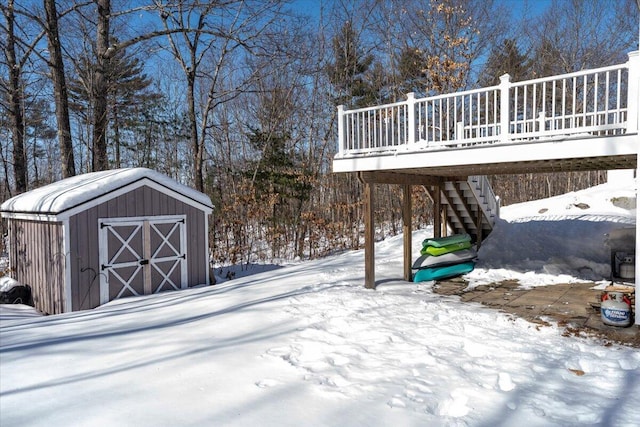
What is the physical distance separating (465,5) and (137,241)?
1463 centimetres

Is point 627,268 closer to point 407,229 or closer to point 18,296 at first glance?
point 407,229

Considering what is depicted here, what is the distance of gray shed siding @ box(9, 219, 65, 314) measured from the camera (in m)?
7.22

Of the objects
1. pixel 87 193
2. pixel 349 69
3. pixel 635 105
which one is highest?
pixel 349 69

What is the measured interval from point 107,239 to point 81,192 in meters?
0.95

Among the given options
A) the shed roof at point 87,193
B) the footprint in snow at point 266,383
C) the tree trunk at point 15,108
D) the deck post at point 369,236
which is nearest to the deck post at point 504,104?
the deck post at point 369,236

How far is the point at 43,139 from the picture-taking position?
76.5 ft

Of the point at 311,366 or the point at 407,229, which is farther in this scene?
the point at 407,229

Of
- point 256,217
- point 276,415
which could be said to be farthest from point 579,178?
point 276,415

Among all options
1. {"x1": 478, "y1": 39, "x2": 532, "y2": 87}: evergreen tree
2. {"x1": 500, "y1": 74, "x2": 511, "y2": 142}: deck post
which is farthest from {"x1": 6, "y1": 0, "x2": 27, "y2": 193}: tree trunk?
{"x1": 478, "y1": 39, "x2": 532, "y2": 87}: evergreen tree

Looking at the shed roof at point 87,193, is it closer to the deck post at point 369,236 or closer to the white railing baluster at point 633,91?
the deck post at point 369,236

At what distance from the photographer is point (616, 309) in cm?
463

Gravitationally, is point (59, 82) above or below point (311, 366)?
above

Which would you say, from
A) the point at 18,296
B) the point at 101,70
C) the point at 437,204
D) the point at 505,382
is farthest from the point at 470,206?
the point at 101,70

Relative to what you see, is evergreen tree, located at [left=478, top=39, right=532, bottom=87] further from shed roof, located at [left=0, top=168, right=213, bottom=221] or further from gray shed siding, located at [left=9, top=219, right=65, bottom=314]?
gray shed siding, located at [left=9, top=219, right=65, bottom=314]
